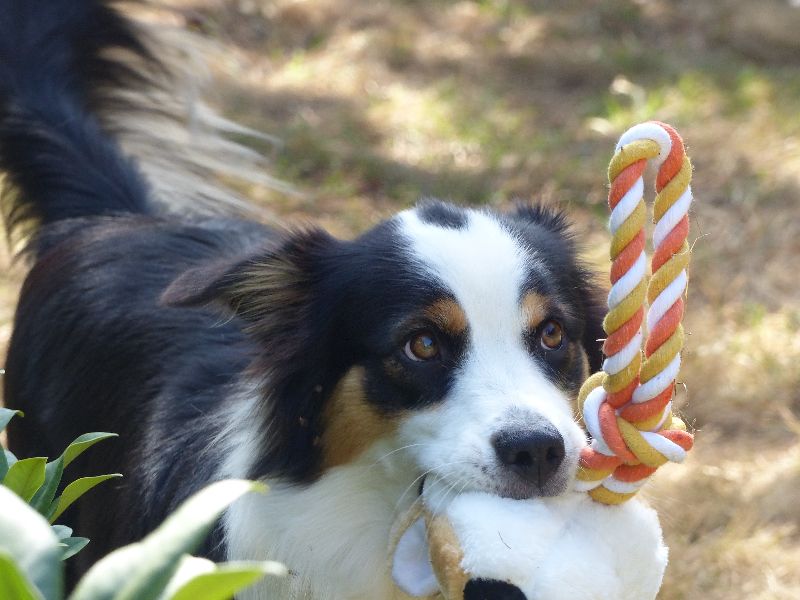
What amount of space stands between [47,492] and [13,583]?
0.57 m

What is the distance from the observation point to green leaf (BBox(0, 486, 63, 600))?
2.95 ft

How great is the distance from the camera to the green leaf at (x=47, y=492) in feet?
4.64

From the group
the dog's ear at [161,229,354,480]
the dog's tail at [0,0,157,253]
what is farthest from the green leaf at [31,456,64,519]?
the dog's tail at [0,0,157,253]

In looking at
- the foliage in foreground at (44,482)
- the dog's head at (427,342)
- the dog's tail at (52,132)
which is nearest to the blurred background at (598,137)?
the dog's tail at (52,132)

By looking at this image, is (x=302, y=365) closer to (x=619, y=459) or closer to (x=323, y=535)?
(x=323, y=535)

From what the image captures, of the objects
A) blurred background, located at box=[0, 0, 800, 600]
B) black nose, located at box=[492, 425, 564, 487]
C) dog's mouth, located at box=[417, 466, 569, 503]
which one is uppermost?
black nose, located at box=[492, 425, 564, 487]

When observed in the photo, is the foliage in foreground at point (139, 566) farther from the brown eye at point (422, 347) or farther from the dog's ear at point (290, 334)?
the dog's ear at point (290, 334)

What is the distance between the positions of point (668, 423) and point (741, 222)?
150 inches

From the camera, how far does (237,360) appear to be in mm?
2826

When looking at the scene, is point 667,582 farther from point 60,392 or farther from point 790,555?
point 60,392

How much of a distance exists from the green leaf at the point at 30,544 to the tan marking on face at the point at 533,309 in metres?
1.43

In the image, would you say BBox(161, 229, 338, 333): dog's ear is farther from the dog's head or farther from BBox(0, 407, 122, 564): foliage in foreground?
BBox(0, 407, 122, 564): foliage in foreground

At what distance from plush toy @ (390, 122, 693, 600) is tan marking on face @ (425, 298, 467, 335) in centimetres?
34

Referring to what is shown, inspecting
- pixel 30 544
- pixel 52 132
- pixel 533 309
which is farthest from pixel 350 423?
pixel 52 132
